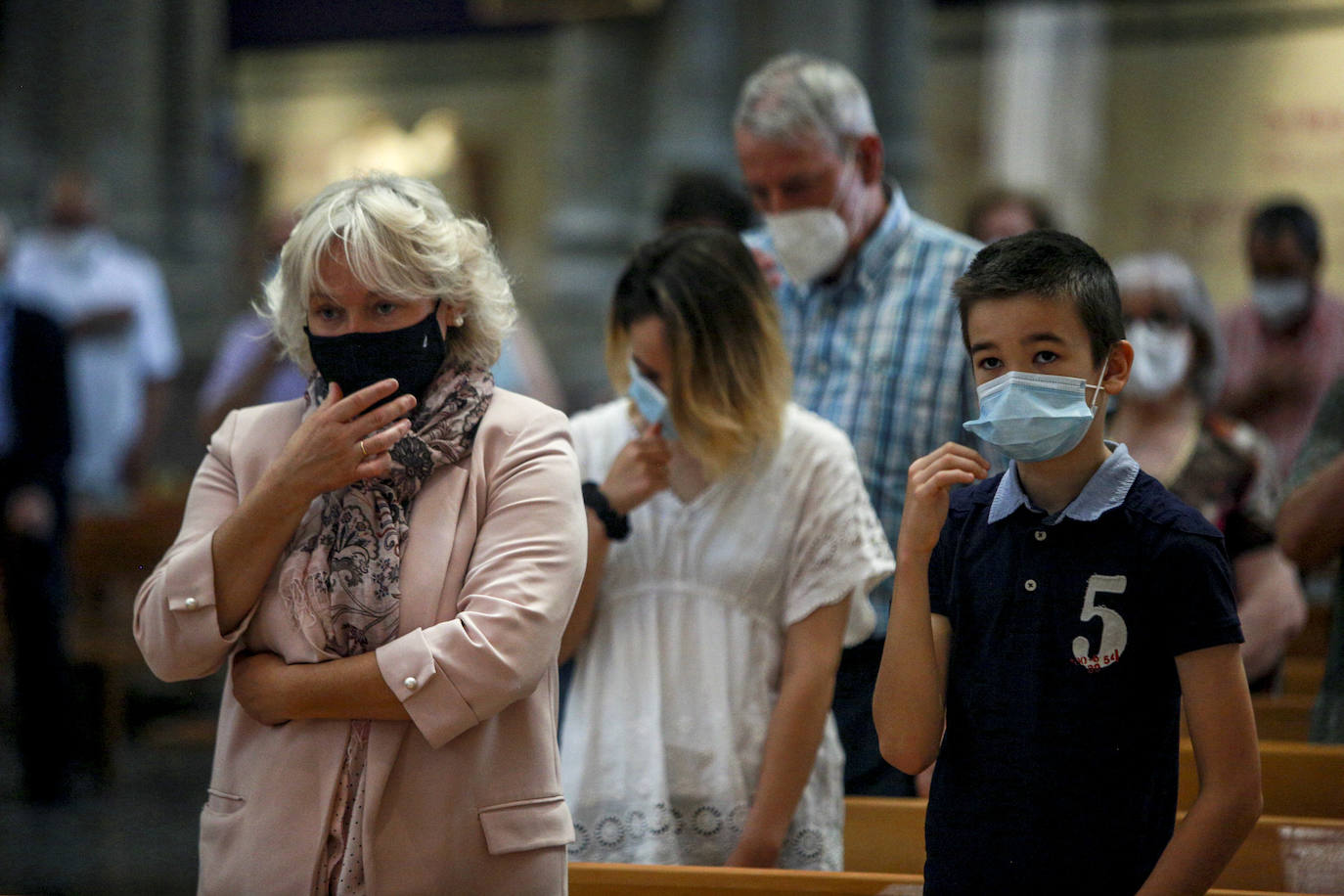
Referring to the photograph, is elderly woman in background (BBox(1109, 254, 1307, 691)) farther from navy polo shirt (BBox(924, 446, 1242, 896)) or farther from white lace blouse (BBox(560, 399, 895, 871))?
navy polo shirt (BBox(924, 446, 1242, 896))

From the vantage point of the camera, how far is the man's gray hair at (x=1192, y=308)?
4.46 metres

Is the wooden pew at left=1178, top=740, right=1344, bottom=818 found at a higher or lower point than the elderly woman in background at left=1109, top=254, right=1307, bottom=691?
lower

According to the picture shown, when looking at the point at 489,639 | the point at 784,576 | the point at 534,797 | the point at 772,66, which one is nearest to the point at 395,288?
the point at 489,639

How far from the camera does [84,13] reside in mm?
10953

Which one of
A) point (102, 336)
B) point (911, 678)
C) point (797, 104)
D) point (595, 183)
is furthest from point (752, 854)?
point (595, 183)

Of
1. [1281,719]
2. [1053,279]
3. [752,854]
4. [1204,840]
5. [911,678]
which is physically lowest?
[1281,719]

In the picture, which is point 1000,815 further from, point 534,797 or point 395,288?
point 395,288

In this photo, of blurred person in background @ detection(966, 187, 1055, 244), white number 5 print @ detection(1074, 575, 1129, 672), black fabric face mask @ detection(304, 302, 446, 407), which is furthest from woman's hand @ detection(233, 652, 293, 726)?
A: blurred person in background @ detection(966, 187, 1055, 244)

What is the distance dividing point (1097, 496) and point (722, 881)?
88cm

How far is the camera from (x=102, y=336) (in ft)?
27.9

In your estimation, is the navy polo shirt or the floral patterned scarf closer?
the navy polo shirt

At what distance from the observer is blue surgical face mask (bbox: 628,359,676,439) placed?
9.89 ft

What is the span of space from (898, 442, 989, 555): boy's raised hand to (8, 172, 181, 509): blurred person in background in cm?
711

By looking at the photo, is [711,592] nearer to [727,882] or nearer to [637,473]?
[637,473]
